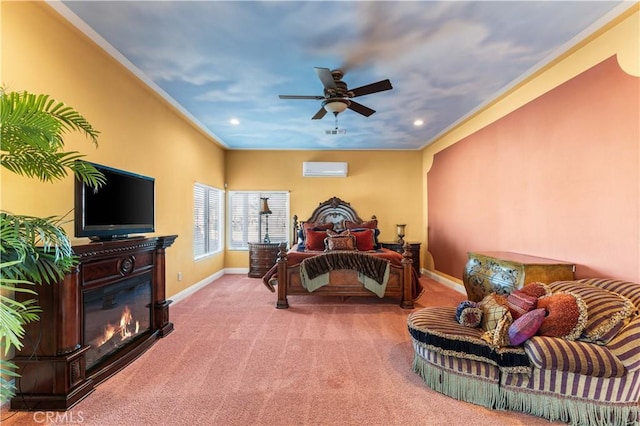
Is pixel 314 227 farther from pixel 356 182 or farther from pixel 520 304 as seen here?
pixel 520 304

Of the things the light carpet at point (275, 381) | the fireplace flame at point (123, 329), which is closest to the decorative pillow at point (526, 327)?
the light carpet at point (275, 381)

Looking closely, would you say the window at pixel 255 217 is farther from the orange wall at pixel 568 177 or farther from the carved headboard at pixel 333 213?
the orange wall at pixel 568 177

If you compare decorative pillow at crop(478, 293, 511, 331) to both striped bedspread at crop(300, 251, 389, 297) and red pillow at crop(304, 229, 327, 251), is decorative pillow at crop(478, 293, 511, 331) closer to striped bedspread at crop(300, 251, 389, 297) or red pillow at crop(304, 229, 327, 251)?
striped bedspread at crop(300, 251, 389, 297)

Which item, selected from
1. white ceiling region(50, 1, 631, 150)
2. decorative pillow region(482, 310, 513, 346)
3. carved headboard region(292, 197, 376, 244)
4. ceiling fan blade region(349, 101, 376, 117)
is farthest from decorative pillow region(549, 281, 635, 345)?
carved headboard region(292, 197, 376, 244)

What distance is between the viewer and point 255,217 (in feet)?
22.5

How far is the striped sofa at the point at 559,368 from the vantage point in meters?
1.83

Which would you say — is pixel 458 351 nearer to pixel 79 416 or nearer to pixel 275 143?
pixel 79 416

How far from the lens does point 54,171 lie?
155 centimetres

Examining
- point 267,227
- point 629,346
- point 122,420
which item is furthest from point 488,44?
point 267,227

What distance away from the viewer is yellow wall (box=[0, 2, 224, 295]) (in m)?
2.08

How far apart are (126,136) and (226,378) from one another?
2.71m

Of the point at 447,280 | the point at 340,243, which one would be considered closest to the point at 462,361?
the point at 340,243

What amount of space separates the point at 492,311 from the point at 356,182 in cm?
471

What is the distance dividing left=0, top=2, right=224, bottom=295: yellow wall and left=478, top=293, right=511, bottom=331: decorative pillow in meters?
3.41
